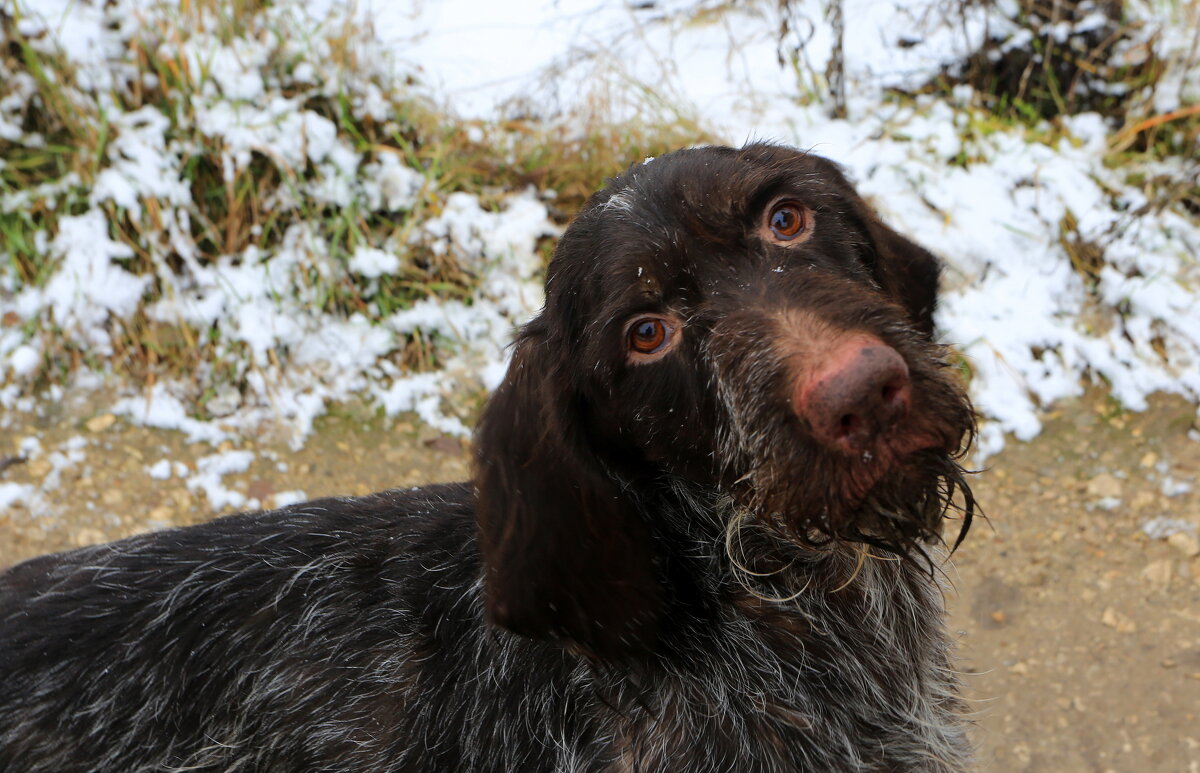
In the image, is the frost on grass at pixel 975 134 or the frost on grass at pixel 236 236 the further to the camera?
the frost on grass at pixel 236 236

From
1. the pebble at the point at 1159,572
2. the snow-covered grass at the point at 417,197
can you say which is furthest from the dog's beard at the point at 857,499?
the snow-covered grass at the point at 417,197

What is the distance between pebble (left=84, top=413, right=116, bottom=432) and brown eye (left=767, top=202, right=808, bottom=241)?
11.2 feet

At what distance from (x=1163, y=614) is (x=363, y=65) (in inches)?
164

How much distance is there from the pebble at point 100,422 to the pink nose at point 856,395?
11.9 feet

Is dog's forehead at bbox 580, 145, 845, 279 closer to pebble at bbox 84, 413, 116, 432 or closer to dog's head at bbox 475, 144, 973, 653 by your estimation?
dog's head at bbox 475, 144, 973, 653

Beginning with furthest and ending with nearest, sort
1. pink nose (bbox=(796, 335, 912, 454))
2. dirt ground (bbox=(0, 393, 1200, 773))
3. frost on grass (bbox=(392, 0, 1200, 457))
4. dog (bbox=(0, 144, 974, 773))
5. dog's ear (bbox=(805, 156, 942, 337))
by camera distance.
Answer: frost on grass (bbox=(392, 0, 1200, 457)) → dirt ground (bbox=(0, 393, 1200, 773)) → dog's ear (bbox=(805, 156, 942, 337)) → dog (bbox=(0, 144, 974, 773)) → pink nose (bbox=(796, 335, 912, 454))

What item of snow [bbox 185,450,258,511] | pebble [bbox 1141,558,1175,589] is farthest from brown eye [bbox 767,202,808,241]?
snow [bbox 185,450,258,511]

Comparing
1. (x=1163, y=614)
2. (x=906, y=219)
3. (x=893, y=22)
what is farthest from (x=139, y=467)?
(x=893, y=22)

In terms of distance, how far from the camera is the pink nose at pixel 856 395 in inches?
73.2

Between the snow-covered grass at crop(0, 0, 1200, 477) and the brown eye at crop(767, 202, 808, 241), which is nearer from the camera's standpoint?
the brown eye at crop(767, 202, 808, 241)

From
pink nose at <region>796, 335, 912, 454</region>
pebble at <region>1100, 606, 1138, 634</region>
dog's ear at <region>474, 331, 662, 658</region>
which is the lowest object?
pebble at <region>1100, 606, 1138, 634</region>

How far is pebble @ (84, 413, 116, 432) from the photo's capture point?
4.68 metres

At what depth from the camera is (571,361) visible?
2.40m

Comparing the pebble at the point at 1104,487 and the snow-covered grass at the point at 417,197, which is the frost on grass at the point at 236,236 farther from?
the pebble at the point at 1104,487
